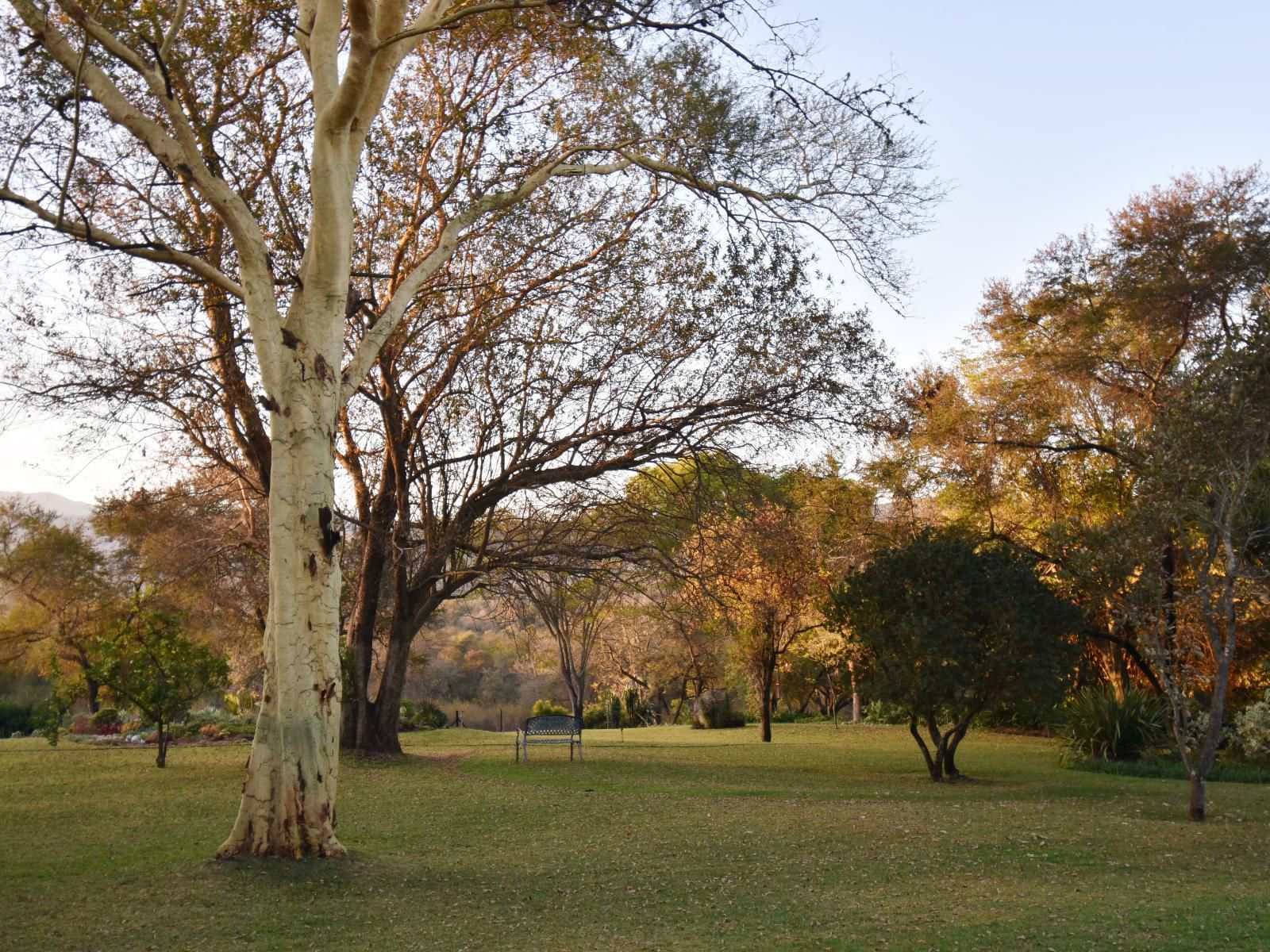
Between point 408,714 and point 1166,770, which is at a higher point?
point 1166,770

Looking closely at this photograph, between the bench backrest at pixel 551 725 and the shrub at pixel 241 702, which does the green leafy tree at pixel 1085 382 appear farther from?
the shrub at pixel 241 702

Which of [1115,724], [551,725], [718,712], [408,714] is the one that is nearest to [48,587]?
[408,714]

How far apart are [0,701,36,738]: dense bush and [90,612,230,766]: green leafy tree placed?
1319 cm

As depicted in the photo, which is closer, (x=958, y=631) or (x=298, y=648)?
(x=298, y=648)

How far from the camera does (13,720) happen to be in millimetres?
25016

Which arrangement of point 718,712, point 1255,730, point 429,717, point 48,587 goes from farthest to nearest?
point 48,587, point 429,717, point 718,712, point 1255,730

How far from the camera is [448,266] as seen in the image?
14109mm

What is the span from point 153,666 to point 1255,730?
53.0 feet

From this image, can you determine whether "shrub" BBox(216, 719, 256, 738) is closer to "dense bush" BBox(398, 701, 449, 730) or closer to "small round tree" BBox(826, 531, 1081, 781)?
"dense bush" BBox(398, 701, 449, 730)

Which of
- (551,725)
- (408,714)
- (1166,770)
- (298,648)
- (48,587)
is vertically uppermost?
(48,587)

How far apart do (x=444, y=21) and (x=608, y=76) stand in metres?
4.34

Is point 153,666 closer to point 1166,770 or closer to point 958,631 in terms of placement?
point 958,631

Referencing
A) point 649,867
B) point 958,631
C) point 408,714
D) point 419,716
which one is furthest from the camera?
point 419,716

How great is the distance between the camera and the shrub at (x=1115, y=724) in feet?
53.6
